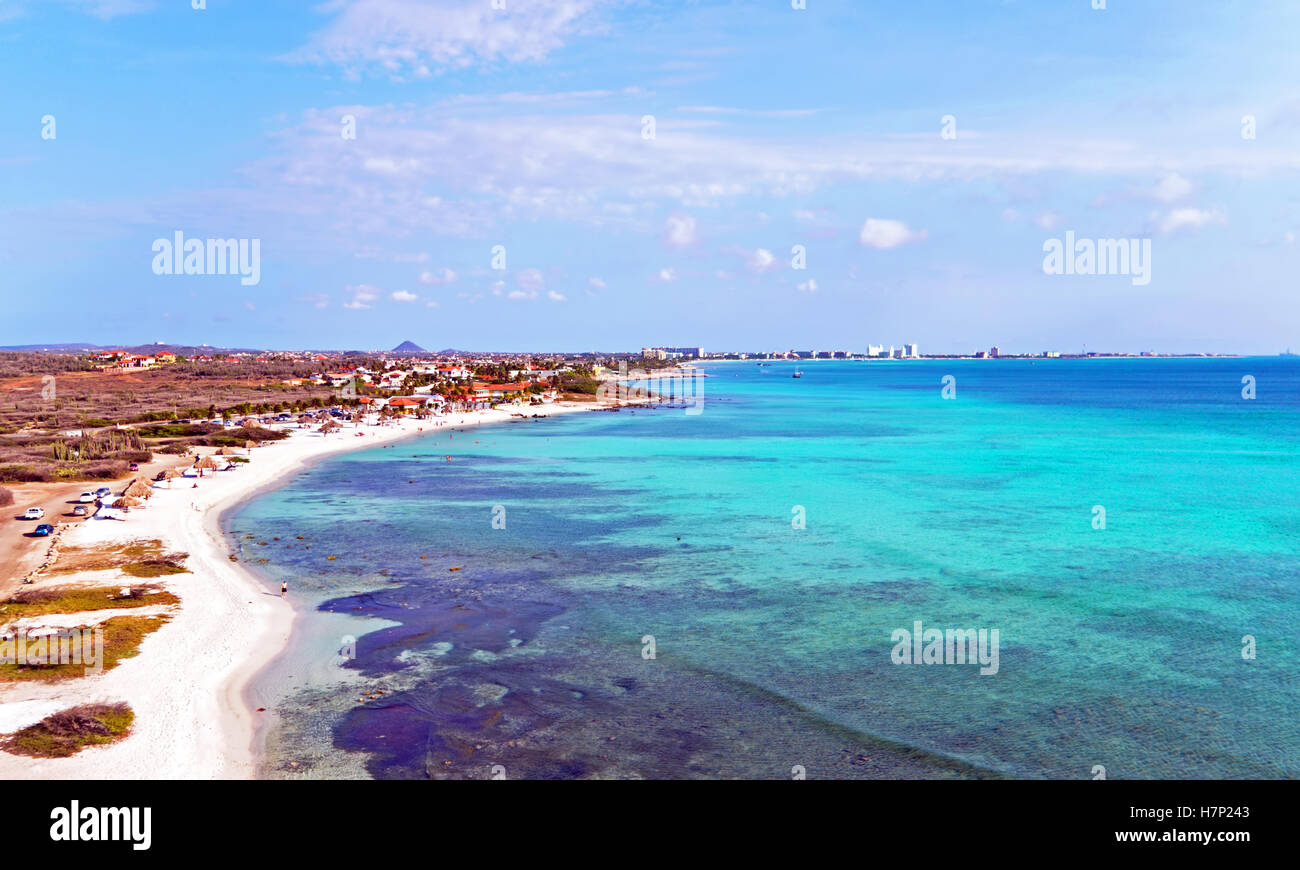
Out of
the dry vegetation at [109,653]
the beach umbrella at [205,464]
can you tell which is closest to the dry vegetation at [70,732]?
the dry vegetation at [109,653]

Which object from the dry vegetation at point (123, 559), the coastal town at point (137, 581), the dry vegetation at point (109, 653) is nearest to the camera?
the coastal town at point (137, 581)

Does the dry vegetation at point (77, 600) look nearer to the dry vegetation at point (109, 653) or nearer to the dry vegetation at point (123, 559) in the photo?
the dry vegetation at point (109, 653)

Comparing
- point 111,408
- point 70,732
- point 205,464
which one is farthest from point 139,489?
point 111,408

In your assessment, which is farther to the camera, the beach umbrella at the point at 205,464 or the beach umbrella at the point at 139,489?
the beach umbrella at the point at 205,464

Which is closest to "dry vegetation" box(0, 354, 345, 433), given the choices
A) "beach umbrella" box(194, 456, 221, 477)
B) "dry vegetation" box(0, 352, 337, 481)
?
"dry vegetation" box(0, 352, 337, 481)

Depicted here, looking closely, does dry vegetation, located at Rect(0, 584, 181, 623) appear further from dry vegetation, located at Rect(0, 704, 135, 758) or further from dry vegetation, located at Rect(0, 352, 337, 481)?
dry vegetation, located at Rect(0, 352, 337, 481)

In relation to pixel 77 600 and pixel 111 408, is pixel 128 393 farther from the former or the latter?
pixel 77 600

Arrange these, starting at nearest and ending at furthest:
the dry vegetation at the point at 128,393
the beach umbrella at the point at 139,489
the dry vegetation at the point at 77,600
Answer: the dry vegetation at the point at 77,600 → the beach umbrella at the point at 139,489 → the dry vegetation at the point at 128,393
